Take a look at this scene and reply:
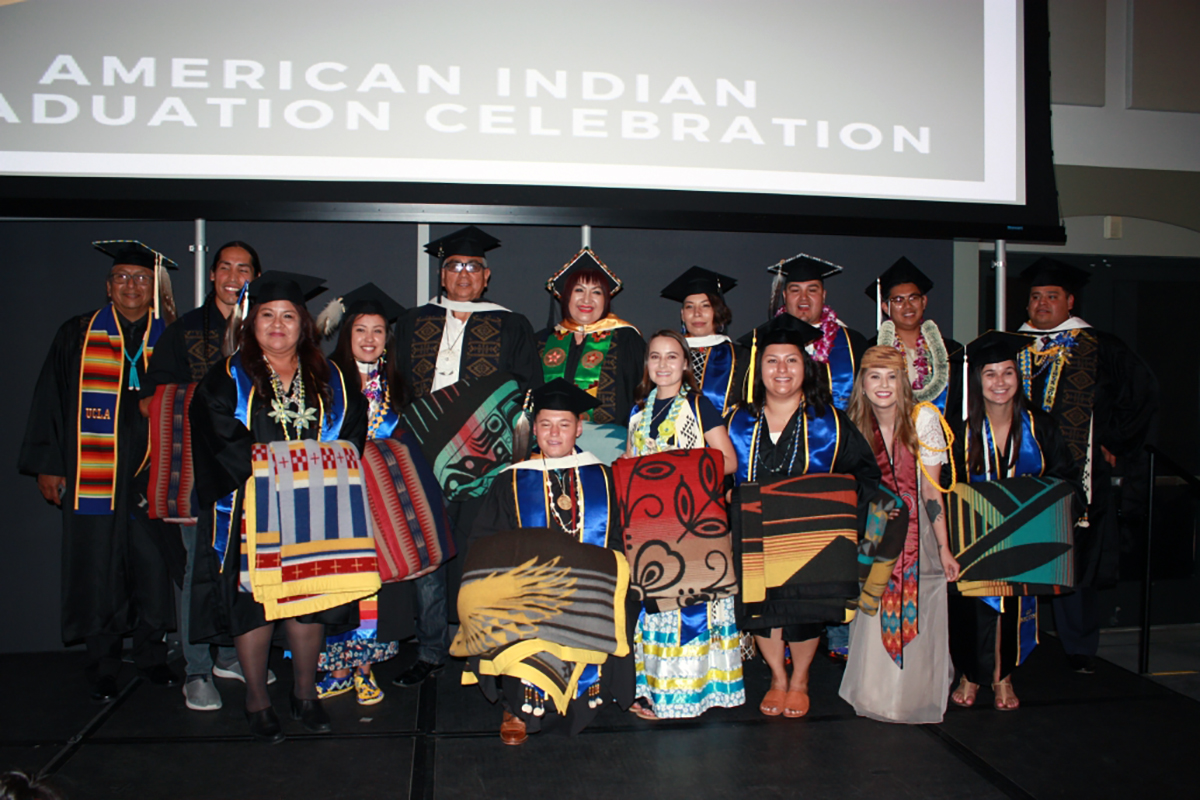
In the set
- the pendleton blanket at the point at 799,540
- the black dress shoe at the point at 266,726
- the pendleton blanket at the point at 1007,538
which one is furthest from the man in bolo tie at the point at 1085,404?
the black dress shoe at the point at 266,726

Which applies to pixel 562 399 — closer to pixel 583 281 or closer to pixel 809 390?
pixel 583 281

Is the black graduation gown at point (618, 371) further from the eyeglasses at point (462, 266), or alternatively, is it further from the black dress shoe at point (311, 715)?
the black dress shoe at point (311, 715)

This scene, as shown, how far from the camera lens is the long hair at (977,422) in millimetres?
2990

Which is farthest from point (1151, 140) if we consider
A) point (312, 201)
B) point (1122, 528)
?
point (312, 201)

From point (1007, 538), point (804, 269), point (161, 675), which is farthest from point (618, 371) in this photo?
point (161, 675)

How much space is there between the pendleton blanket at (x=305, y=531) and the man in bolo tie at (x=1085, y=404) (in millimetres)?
3024

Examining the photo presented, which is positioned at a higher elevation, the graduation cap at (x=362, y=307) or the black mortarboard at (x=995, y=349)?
the graduation cap at (x=362, y=307)

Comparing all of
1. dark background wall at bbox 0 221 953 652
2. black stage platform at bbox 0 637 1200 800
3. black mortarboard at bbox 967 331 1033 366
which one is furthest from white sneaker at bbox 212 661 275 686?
black mortarboard at bbox 967 331 1033 366

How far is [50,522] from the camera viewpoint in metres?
3.71

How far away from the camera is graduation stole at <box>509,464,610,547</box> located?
8.90 feet

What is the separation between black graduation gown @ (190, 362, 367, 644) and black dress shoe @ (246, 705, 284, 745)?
294mm

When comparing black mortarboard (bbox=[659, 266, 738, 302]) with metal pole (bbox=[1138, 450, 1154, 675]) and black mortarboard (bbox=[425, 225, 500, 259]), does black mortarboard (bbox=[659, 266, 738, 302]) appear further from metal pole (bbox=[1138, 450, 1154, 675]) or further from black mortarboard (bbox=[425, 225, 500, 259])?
metal pole (bbox=[1138, 450, 1154, 675])

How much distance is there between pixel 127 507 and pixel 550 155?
237 centimetres

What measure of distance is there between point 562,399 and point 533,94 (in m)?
1.39
